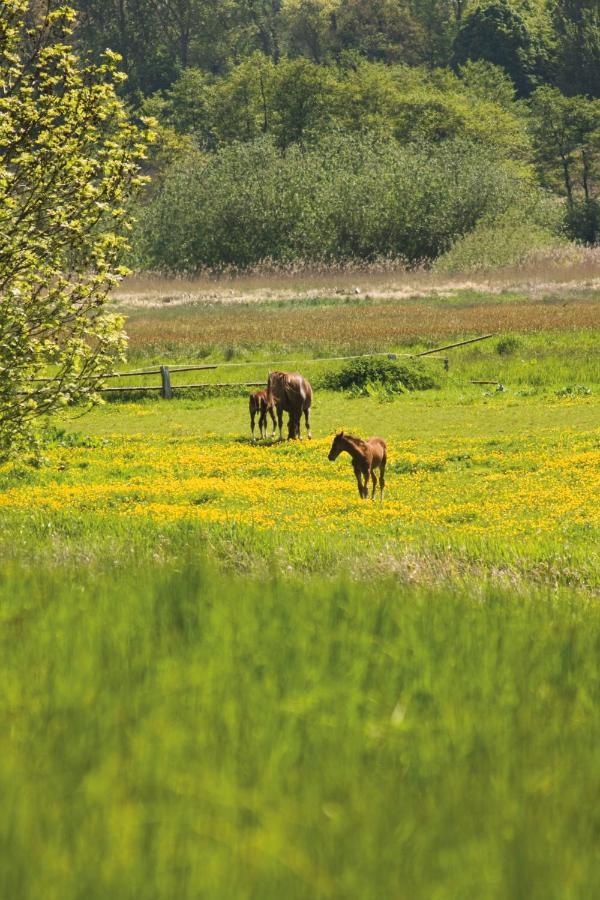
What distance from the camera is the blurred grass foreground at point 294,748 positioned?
2.65 meters

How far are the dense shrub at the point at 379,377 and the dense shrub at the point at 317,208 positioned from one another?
54.1m

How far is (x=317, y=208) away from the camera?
312 ft

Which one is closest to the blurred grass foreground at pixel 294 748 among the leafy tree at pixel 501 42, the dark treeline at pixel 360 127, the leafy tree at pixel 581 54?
the dark treeline at pixel 360 127

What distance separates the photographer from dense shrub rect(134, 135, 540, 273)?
94688 mm

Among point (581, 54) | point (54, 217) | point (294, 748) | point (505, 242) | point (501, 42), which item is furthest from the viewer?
point (501, 42)

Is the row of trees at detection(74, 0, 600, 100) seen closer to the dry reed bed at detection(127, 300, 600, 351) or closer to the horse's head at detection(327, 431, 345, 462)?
the dry reed bed at detection(127, 300, 600, 351)

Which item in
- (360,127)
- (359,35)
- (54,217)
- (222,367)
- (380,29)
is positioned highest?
(380,29)

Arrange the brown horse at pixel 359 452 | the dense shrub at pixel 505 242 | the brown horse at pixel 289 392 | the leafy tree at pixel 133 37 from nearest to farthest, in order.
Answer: the brown horse at pixel 359 452, the brown horse at pixel 289 392, the dense shrub at pixel 505 242, the leafy tree at pixel 133 37

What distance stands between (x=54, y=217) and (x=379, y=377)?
79.5 feet

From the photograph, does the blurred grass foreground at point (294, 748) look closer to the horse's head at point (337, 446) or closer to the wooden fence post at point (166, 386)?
the horse's head at point (337, 446)

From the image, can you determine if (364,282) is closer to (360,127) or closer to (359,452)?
(360,127)

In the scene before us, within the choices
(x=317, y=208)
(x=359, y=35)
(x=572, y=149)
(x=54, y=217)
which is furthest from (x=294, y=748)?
(x=359, y=35)

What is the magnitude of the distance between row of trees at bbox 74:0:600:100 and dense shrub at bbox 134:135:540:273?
207 ft

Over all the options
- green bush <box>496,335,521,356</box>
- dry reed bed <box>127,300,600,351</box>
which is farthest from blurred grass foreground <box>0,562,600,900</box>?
dry reed bed <box>127,300,600,351</box>
